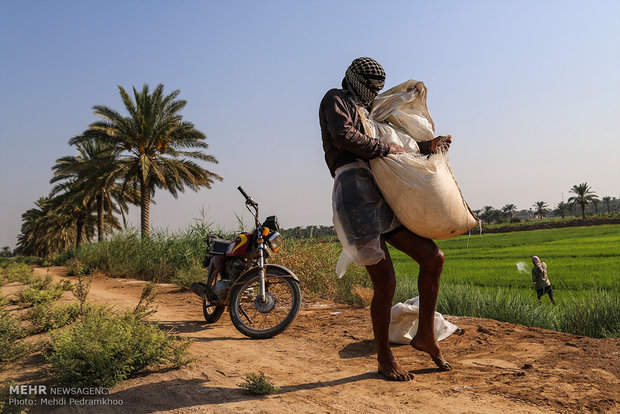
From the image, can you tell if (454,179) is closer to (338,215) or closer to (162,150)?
(338,215)

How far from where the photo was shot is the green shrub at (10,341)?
12.0ft

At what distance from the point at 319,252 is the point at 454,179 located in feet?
19.9

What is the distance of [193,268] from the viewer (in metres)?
9.71

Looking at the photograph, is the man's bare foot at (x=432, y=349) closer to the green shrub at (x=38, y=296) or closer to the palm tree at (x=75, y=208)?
the green shrub at (x=38, y=296)

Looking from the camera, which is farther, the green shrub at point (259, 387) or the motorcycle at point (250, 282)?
the motorcycle at point (250, 282)

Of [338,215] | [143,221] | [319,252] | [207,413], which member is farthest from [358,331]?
[143,221]

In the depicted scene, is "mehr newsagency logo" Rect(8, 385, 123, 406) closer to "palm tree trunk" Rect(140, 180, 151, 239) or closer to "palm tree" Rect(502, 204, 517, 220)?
"palm tree trunk" Rect(140, 180, 151, 239)

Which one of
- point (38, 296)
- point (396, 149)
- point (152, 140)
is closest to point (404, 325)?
point (396, 149)

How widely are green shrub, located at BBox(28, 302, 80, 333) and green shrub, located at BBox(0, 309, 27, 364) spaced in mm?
289

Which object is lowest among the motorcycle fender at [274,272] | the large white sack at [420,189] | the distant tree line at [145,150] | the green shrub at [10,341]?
the green shrub at [10,341]

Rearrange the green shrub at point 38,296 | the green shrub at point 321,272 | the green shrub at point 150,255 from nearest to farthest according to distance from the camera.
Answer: the green shrub at point 38,296 < the green shrub at point 321,272 < the green shrub at point 150,255

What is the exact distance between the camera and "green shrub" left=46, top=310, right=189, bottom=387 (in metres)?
3.04

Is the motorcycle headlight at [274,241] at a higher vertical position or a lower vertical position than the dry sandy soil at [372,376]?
higher

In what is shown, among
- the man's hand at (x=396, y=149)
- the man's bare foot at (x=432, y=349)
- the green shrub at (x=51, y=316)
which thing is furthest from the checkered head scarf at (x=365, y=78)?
the green shrub at (x=51, y=316)
